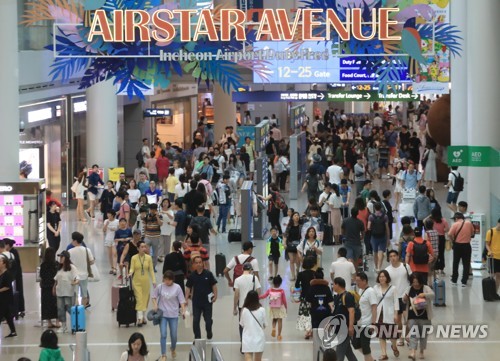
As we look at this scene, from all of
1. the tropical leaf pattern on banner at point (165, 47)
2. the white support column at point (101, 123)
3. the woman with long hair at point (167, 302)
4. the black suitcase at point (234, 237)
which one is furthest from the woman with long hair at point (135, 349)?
the white support column at point (101, 123)

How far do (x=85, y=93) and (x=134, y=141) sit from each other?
941cm

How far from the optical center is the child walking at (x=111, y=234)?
21531 millimetres

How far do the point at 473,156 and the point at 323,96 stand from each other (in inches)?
727

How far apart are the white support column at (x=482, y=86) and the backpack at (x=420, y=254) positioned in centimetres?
512

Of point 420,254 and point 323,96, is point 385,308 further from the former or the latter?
point 323,96

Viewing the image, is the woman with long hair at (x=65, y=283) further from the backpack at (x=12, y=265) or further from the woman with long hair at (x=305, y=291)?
the woman with long hair at (x=305, y=291)

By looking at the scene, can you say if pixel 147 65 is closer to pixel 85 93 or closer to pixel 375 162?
pixel 85 93

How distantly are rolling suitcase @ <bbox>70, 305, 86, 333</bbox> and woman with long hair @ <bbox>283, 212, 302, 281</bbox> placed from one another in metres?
4.88

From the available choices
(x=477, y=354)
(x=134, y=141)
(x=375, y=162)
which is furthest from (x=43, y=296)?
(x=134, y=141)

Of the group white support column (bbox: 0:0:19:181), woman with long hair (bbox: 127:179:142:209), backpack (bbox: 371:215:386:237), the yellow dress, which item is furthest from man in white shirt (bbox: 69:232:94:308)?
woman with long hair (bbox: 127:179:142:209)

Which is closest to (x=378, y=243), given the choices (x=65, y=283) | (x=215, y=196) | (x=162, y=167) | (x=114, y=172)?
(x=215, y=196)

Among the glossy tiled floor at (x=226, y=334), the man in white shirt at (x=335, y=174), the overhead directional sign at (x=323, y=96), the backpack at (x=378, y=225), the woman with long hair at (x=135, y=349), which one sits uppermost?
the overhead directional sign at (x=323, y=96)

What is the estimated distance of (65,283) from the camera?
1709cm

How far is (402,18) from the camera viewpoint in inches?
809
